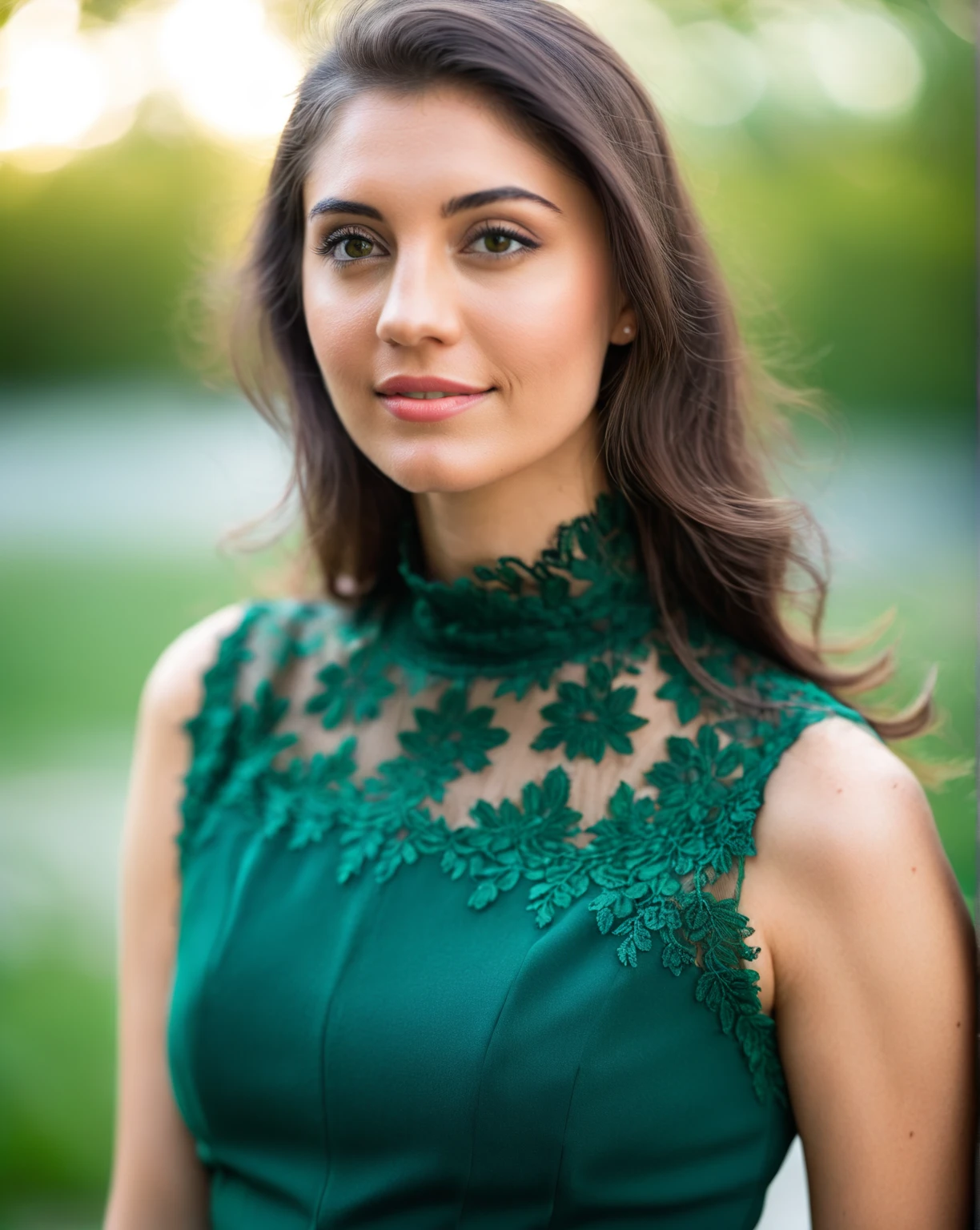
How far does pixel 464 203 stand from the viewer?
123 centimetres

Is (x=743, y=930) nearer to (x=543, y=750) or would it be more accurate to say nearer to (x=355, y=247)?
(x=543, y=750)

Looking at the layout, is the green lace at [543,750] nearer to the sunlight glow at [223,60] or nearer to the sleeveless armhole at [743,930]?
the sleeveless armhole at [743,930]

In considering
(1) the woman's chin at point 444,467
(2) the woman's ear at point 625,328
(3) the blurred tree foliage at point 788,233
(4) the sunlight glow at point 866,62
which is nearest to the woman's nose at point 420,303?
(1) the woman's chin at point 444,467

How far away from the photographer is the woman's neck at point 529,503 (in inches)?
56.9

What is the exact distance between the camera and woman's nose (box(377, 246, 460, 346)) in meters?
1.23

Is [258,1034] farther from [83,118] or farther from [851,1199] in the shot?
[83,118]

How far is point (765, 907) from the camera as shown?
4.08 ft

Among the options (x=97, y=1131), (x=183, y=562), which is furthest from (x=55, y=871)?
(x=183, y=562)

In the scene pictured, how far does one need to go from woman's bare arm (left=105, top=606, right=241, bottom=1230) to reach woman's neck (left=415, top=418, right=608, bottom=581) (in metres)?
0.46

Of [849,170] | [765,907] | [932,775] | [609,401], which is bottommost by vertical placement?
[765,907]

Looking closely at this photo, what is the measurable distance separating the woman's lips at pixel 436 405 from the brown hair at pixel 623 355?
0.21m

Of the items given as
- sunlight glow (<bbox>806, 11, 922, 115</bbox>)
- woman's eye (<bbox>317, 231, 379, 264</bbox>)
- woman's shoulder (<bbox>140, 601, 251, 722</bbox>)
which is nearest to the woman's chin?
woman's eye (<bbox>317, 231, 379, 264</bbox>)

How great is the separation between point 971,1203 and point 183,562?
4.03 meters

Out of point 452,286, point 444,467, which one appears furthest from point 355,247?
point 444,467
